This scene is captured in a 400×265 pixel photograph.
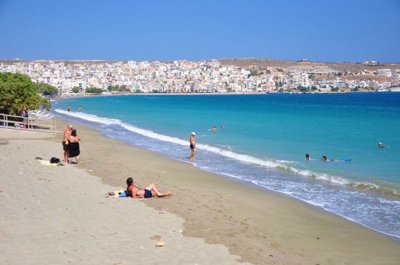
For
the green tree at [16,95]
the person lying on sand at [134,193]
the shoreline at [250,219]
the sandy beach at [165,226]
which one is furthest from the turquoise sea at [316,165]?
the green tree at [16,95]

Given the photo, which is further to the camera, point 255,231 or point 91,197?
point 91,197

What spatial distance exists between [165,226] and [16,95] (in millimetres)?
21500

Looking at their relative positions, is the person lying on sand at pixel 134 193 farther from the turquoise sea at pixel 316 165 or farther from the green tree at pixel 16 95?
the green tree at pixel 16 95

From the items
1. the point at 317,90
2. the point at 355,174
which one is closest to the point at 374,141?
the point at 355,174

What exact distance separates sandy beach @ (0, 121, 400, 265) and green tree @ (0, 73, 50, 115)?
14.0m

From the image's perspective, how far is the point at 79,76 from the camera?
19425cm

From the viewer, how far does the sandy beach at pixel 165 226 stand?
6.83 meters

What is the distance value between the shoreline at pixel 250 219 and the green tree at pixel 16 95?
13.4m

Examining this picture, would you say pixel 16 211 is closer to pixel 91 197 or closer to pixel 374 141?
pixel 91 197

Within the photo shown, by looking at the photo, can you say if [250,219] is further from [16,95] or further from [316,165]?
[16,95]

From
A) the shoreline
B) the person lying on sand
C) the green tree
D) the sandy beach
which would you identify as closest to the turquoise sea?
the shoreline

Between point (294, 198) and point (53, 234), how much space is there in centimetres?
667

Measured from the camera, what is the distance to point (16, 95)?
89.0ft

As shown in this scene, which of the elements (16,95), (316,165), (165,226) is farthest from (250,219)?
(16,95)
